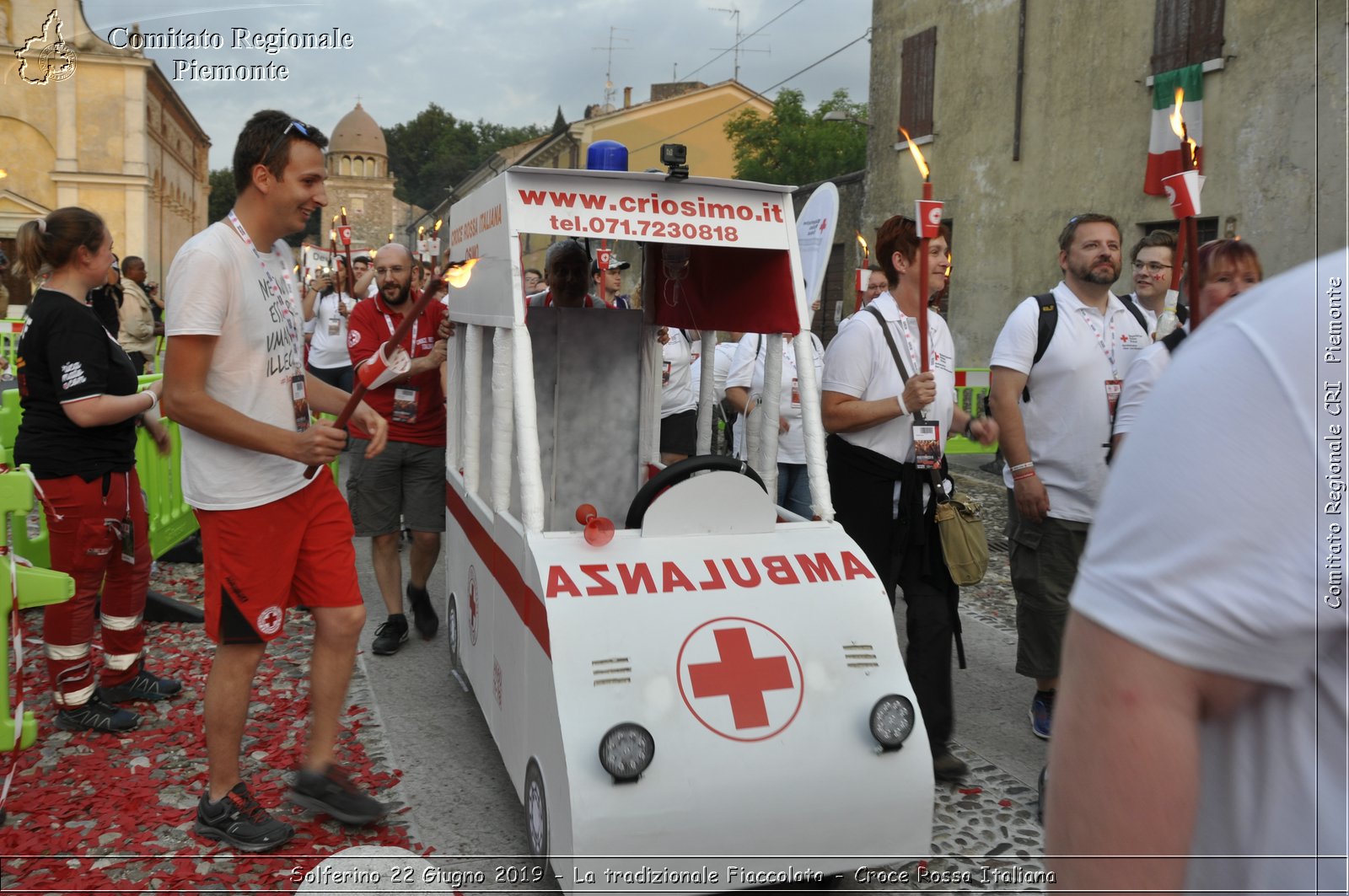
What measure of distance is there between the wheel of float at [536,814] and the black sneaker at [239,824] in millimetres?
881

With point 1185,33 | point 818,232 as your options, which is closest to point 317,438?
point 818,232

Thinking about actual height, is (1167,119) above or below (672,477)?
above

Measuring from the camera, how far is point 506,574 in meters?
3.73

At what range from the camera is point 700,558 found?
133 inches

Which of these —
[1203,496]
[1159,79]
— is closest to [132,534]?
[1203,496]

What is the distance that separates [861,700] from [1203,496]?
101 inches

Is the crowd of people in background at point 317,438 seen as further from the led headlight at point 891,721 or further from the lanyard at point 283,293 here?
the led headlight at point 891,721

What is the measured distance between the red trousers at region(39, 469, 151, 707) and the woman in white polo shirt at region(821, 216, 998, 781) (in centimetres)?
317

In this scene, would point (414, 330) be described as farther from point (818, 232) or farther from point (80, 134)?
point (80, 134)

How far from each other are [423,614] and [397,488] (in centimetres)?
74

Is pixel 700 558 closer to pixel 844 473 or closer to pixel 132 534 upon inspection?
pixel 844 473

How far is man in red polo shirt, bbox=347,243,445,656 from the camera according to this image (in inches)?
232

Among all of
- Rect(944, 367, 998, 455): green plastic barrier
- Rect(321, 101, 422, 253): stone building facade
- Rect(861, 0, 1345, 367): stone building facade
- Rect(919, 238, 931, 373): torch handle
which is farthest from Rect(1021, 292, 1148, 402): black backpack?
Rect(321, 101, 422, 253): stone building facade

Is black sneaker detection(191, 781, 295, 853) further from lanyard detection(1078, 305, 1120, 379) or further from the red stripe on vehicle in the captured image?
lanyard detection(1078, 305, 1120, 379)
